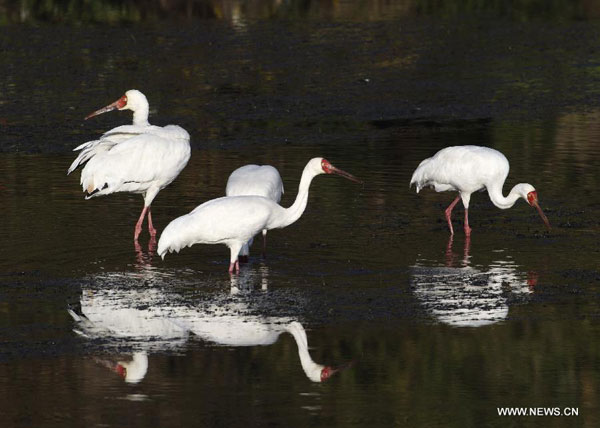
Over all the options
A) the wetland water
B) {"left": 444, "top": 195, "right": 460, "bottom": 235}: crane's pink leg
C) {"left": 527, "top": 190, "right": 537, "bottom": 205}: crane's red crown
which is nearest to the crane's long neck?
the wetland water

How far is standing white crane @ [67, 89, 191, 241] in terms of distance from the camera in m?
13.2

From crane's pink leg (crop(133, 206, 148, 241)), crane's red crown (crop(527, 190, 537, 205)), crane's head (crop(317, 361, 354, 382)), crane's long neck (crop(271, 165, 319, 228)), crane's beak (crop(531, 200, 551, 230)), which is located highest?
crane's long neck (crop(271, 165, 319, 228))

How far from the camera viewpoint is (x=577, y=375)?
846 cm

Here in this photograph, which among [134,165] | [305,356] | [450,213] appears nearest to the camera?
[305,356]

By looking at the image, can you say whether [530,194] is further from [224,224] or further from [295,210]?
[224,224]

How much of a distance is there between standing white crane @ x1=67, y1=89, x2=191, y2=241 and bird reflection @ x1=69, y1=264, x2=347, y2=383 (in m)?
2.34

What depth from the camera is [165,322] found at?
968 cm

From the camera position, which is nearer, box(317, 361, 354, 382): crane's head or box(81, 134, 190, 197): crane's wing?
box(317, 361, 354, 382): crane's head

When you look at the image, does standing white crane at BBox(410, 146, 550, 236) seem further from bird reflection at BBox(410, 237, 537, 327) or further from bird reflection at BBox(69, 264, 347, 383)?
bird reflection at BBox(69, 264, 347, 383)

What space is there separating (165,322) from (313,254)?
2544mm

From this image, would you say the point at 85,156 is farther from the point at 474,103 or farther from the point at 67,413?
the point at 474,103

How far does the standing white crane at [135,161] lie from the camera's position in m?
13.2

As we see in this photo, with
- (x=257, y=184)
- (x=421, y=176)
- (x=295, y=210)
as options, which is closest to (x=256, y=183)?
(x=257, y=184)

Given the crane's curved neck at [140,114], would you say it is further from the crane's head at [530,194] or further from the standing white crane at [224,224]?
the crane's head at [530,194]
